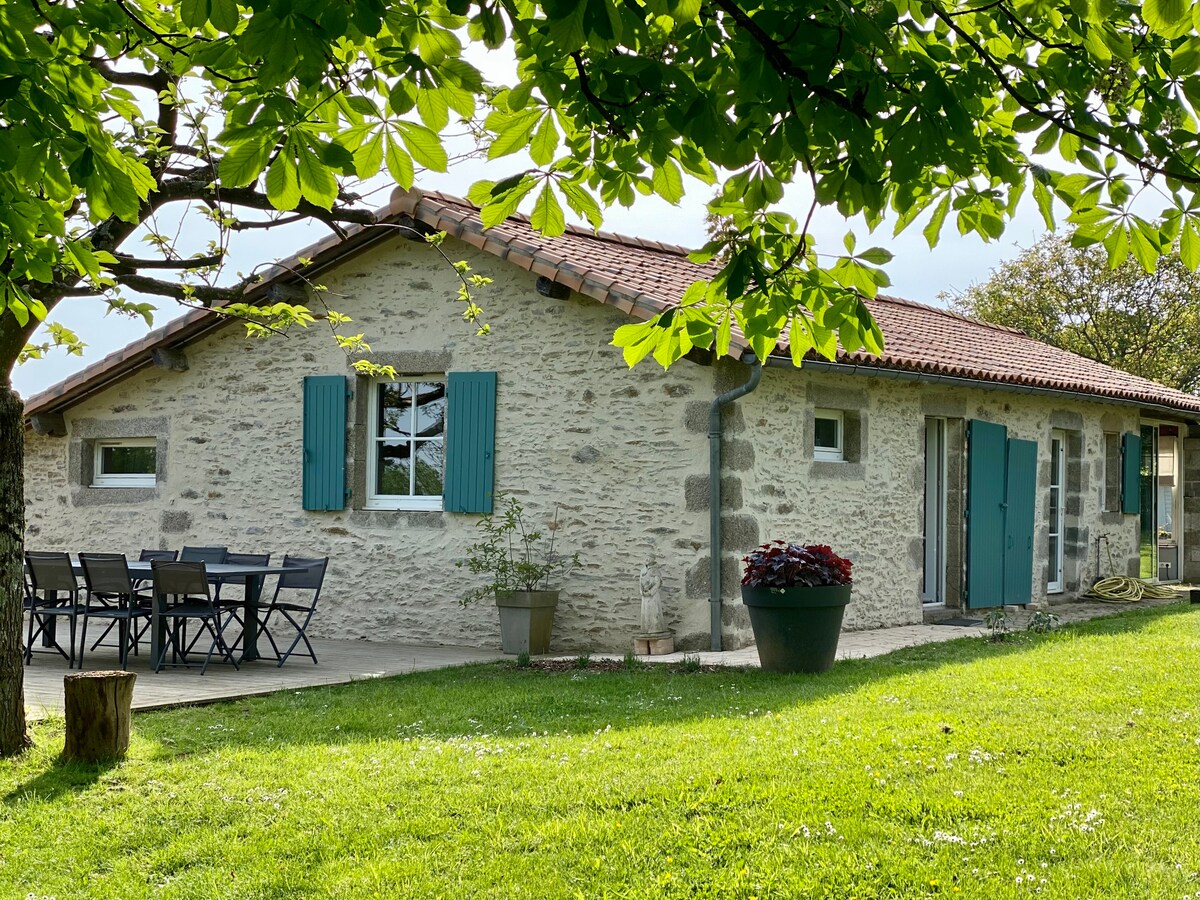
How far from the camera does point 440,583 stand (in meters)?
10.9

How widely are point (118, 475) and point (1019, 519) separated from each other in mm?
9425

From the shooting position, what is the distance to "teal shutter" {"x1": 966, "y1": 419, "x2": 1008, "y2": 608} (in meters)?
12.4

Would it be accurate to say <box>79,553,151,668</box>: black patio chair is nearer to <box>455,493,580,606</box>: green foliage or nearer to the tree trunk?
<box>455,493,580,606</box>: green foliage

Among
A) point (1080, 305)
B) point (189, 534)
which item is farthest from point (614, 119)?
point (1080, 305)

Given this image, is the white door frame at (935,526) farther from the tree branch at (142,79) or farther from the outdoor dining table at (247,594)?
the tree branch at (142,79)

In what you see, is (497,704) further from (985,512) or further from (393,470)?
(985,512)

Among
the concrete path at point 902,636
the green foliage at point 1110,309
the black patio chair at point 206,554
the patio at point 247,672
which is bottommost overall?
the patio at point 247,672

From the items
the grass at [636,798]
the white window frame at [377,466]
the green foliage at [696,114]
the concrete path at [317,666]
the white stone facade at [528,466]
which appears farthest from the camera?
the white window frame at [377,466]

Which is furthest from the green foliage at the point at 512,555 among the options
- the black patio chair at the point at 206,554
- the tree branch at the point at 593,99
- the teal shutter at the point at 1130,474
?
the teal shutter at the point at 1130,474

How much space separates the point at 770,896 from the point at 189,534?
30.8ft

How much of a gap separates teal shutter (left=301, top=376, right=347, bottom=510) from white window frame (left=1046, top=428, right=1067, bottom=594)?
8.26 m

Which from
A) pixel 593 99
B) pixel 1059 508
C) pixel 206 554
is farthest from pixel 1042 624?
pixel 593 99

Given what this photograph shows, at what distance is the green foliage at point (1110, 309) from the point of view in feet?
90.4

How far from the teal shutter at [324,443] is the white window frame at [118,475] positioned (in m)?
1.94
